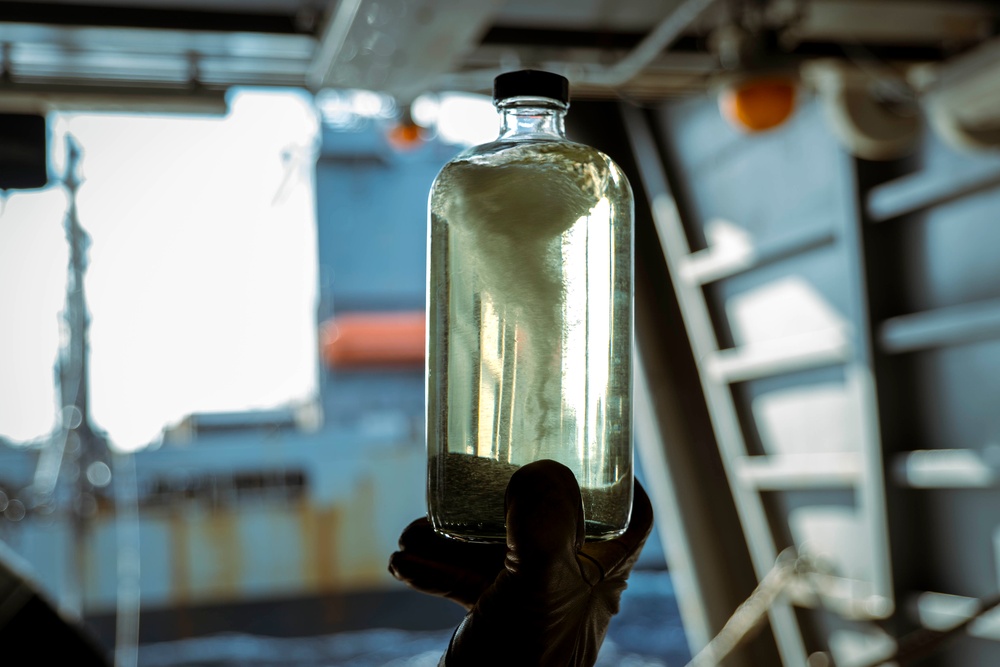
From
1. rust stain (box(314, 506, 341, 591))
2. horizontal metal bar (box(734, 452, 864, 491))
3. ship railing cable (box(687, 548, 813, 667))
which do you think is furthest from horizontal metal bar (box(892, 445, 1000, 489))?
rust stain (box(314, 506, 341, 591))

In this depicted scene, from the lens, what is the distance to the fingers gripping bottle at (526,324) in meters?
0.76

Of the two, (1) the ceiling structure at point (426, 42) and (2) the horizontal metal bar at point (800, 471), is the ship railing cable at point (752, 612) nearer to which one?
(2) the horizontal metal bar at point (800, 471)

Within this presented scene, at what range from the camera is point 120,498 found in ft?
40.9

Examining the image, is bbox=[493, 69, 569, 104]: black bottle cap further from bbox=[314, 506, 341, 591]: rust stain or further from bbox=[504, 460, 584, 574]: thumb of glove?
bbox=[314, 506, 341, 591]: rust stain

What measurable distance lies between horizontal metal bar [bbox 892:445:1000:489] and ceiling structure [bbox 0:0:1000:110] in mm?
1808

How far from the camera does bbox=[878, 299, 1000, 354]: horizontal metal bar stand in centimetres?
432

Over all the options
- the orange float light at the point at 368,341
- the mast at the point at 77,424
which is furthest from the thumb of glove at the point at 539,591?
the orange float light at the point at 368,341

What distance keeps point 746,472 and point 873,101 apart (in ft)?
8.27

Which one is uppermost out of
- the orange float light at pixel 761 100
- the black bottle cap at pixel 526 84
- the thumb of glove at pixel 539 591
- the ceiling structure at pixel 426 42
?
the ceiling structure at pixel 426 42

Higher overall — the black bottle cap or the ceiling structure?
the ceiling structure

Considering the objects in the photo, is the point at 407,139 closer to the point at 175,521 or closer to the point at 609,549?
the point at 609,549

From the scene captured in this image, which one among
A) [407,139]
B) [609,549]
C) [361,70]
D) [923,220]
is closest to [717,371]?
[923,220]

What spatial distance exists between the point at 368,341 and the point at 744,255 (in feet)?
39.2

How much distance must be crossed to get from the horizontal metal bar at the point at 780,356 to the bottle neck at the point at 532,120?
15.3 ft
